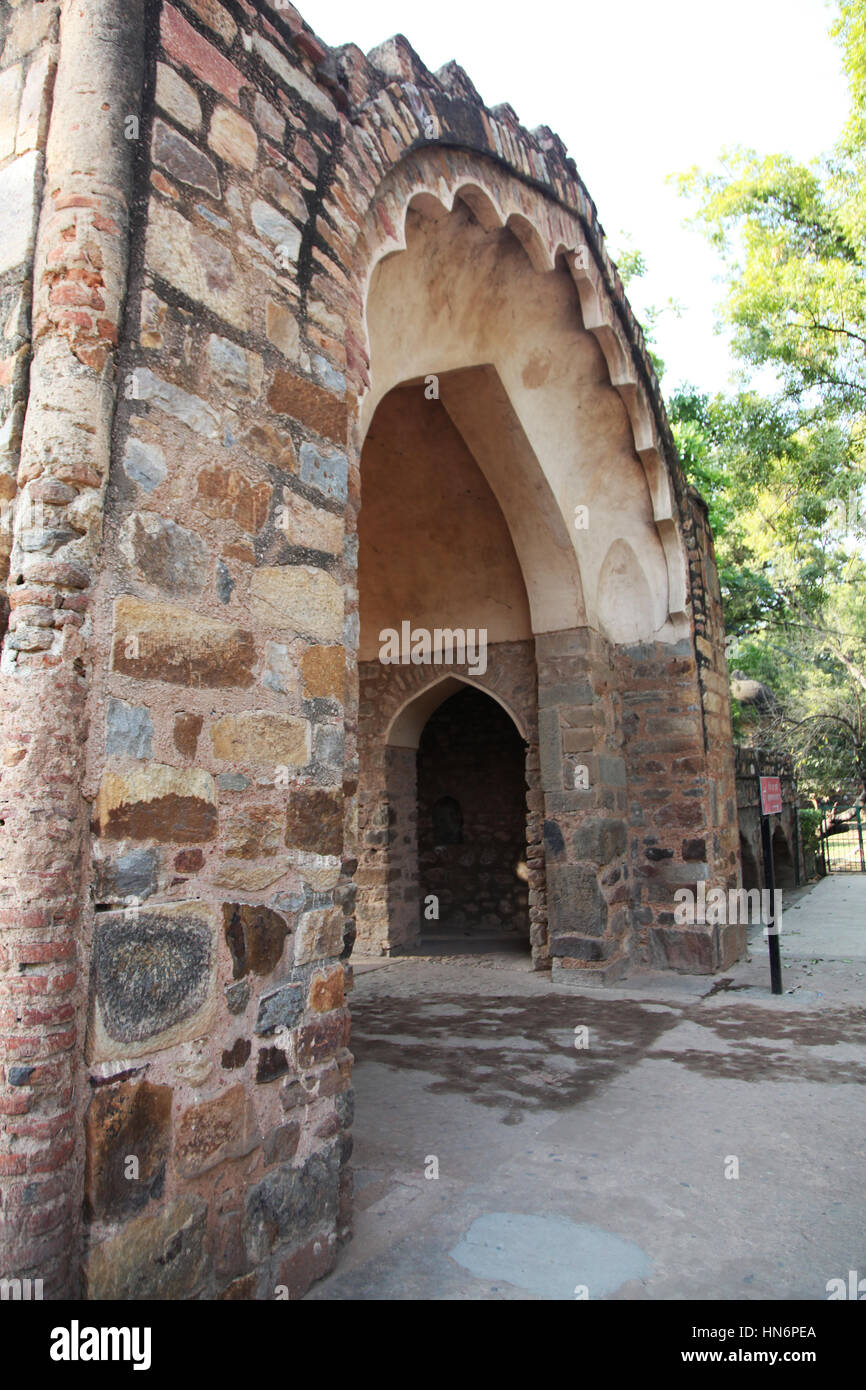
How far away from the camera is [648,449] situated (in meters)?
6.30

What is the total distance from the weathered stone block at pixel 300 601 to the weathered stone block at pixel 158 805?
483mm

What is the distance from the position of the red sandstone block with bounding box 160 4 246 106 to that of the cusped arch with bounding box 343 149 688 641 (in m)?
0.60

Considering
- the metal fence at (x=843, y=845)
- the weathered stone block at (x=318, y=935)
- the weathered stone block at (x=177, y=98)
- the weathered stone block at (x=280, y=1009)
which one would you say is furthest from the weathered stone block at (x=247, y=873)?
the metal fence at (x=843, y=845)

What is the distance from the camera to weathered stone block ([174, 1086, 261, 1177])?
1769 mm

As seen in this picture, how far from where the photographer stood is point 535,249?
4.68 m

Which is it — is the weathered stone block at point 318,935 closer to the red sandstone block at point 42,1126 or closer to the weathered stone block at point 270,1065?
the weathered stone block at point 270,1065

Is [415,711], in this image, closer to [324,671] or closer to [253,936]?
[324,671]

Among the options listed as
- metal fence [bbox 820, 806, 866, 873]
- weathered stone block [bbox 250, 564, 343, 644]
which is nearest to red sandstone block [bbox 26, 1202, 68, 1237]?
weathered stone block [bbox 250, 564, 343, 644]

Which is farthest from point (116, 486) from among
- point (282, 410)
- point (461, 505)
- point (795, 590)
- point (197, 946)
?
point (795, 590)

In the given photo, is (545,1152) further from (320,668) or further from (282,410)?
(282,410)

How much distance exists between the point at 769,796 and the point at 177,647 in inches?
185

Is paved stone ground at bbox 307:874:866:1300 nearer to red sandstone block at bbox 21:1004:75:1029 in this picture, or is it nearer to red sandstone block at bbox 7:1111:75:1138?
red sandstone block at bbox 7:1111:75:1138

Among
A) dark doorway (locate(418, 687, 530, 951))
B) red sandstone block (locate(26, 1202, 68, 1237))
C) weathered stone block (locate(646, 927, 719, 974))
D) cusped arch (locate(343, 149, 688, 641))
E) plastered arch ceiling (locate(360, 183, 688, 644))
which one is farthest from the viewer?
dark doorway (locate(418, 687, 530, 951))

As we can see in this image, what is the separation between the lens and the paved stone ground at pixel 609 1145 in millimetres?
2229
